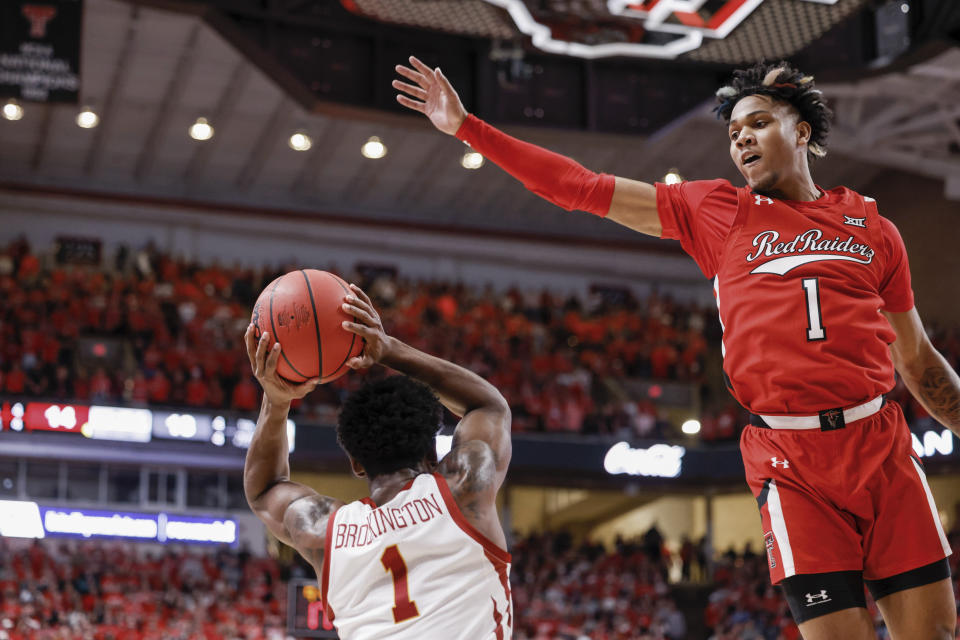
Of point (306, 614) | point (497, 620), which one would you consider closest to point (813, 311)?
point (497, 620)

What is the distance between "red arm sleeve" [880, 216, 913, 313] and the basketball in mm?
1816

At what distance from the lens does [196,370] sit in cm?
2011

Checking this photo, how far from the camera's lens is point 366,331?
3689 mm

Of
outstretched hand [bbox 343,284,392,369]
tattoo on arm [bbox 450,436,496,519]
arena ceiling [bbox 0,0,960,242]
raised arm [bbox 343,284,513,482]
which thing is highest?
arena ceiling [bbox 0,0,960,242]

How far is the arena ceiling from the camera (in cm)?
2083

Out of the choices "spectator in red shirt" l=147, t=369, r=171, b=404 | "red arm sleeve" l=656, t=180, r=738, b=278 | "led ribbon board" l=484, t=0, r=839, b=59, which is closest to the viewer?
"red arm sleeve" l=656, t=180, r=738, b=278

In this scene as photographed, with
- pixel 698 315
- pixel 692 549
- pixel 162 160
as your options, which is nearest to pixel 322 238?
pixel 162 160

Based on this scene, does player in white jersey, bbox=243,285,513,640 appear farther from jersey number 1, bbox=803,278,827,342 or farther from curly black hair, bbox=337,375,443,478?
jersey number 1, bbox=803,278,827,342

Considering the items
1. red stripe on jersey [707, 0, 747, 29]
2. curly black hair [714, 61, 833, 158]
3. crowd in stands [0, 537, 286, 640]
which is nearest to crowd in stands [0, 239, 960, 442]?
crowd in stands [0, 537, 286, 640]

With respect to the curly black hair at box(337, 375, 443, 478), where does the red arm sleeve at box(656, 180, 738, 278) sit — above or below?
above

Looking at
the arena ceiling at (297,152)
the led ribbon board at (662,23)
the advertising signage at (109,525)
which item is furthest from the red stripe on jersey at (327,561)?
the advertising signage at (109,525)

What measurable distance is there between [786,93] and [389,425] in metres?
1.82

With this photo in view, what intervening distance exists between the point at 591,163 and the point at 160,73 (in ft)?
31.6

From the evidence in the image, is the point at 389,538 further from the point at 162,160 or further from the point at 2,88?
the point at 162,160
